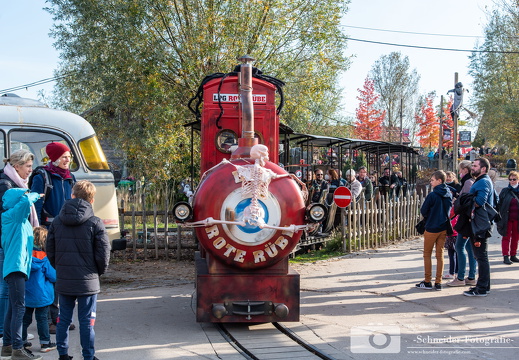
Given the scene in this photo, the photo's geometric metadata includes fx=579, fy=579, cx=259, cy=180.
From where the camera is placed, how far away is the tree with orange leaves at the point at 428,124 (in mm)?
56281

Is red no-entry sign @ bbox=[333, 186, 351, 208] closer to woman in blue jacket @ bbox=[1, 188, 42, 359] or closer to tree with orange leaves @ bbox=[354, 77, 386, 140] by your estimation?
woman in blue jacket @ bbox=[1, 188, 42, 359]

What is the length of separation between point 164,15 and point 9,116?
17.6ft

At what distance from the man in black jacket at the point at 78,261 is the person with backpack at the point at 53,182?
5.08 ft

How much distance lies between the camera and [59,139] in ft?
31.7

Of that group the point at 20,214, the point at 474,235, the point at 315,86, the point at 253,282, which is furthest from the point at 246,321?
the point at 315,86

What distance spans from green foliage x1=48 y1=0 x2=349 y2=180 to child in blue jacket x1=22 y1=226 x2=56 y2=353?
25.0ft

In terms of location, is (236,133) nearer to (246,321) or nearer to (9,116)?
(246,321)

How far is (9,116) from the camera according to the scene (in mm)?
9273

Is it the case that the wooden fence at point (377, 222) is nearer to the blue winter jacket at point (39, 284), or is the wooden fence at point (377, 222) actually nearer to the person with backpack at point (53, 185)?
the person with backpack at point (53, 185)

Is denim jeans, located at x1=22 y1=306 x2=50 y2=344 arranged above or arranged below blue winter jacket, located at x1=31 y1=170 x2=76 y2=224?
below

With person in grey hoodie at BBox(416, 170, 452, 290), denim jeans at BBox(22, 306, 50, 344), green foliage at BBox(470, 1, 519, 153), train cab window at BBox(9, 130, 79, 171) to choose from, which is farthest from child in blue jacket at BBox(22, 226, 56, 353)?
green foliage at BBox(470, 1, 519, 153)

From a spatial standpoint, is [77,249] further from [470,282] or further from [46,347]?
[470,282]

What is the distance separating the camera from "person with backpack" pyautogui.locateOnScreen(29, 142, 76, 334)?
6.77 meters

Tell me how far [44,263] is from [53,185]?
1.16 meters
